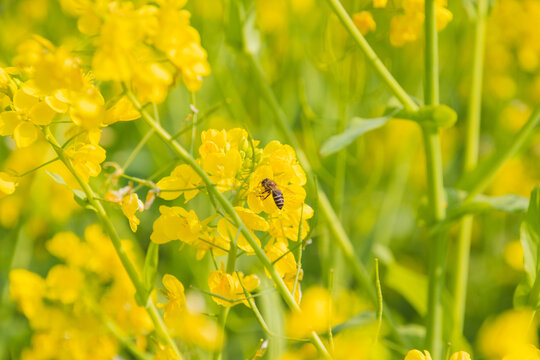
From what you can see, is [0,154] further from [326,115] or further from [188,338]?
[188,338]

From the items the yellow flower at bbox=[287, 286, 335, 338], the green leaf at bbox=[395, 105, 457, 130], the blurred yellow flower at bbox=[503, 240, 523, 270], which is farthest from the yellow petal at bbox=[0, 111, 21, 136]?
the blurred yellow flower at bbox=[503, 240, 523, 270]

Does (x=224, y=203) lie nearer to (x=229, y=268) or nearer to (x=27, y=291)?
(x=229, y=268)

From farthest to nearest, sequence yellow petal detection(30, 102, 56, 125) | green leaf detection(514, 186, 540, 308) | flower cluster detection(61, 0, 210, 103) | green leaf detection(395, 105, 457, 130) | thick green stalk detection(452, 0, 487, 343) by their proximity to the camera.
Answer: thick green stalk detection(452, 0, 487, 343) → green leaf detection(395, 105, 457, 130) → green leaf detection(514, 186, 540, 308) → yellow petal detection(30, 102, 56, 125) → flower cluster detection(61, 0, 210, 103)

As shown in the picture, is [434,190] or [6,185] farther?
[434,190]

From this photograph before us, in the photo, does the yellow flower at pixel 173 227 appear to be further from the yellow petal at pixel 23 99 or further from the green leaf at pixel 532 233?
the green leaf at pixel 532 233

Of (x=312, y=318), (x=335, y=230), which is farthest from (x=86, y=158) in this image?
(x=335, y=230)

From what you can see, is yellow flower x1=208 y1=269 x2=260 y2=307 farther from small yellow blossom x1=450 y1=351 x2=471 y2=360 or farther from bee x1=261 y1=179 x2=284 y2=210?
small yellow blossom x1=450 y1=351 x2=471 y2=360
